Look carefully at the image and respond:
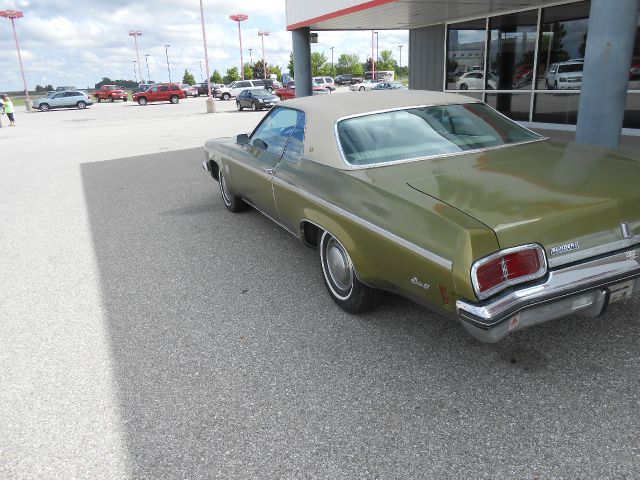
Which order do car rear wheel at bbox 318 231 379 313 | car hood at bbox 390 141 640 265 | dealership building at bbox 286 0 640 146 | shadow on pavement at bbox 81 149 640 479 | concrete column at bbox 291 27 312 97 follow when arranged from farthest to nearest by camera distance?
concrete column at bbox 291 27 312 97 < dealership building at bbox 286 0 640 146 < car rear wheel at bbox 318 231 379 313 < car hood at bbox 390 141 640 265 < shadow on pavement at bbox 81 149 640 479

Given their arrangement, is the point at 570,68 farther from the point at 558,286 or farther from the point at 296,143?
the point at 558,286

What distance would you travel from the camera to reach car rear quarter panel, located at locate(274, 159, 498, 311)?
2255 millimetres

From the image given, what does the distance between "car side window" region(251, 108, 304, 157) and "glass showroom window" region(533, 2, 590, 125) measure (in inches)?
332

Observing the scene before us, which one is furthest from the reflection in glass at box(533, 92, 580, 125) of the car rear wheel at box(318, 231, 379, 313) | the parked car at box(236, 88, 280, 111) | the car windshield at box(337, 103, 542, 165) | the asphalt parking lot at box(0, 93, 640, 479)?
the parked car at box(236, 88, 280, 111)

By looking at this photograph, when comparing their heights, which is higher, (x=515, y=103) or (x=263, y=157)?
(x=515, y=103)

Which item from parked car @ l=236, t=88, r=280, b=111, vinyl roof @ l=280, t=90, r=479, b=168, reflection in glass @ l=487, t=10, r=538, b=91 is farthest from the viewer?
parked car @ l=236, t=88, r=280, b=111

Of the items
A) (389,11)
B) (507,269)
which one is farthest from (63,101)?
(507,269)

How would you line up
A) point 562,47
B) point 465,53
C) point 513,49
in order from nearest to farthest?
1. point 562,47
2. point 513,49
3. point 465,53

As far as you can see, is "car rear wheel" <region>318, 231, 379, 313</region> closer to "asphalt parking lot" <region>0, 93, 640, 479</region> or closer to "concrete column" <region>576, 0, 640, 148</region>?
"asphalt parking lot" <region>0, 93, 640, 479</region>

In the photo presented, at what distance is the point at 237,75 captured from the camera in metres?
92.6


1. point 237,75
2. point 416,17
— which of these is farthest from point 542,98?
point 237,75

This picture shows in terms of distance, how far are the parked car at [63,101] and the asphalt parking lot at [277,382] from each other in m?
39.5

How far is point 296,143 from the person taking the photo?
412 cm

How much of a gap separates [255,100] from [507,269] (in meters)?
27.1
